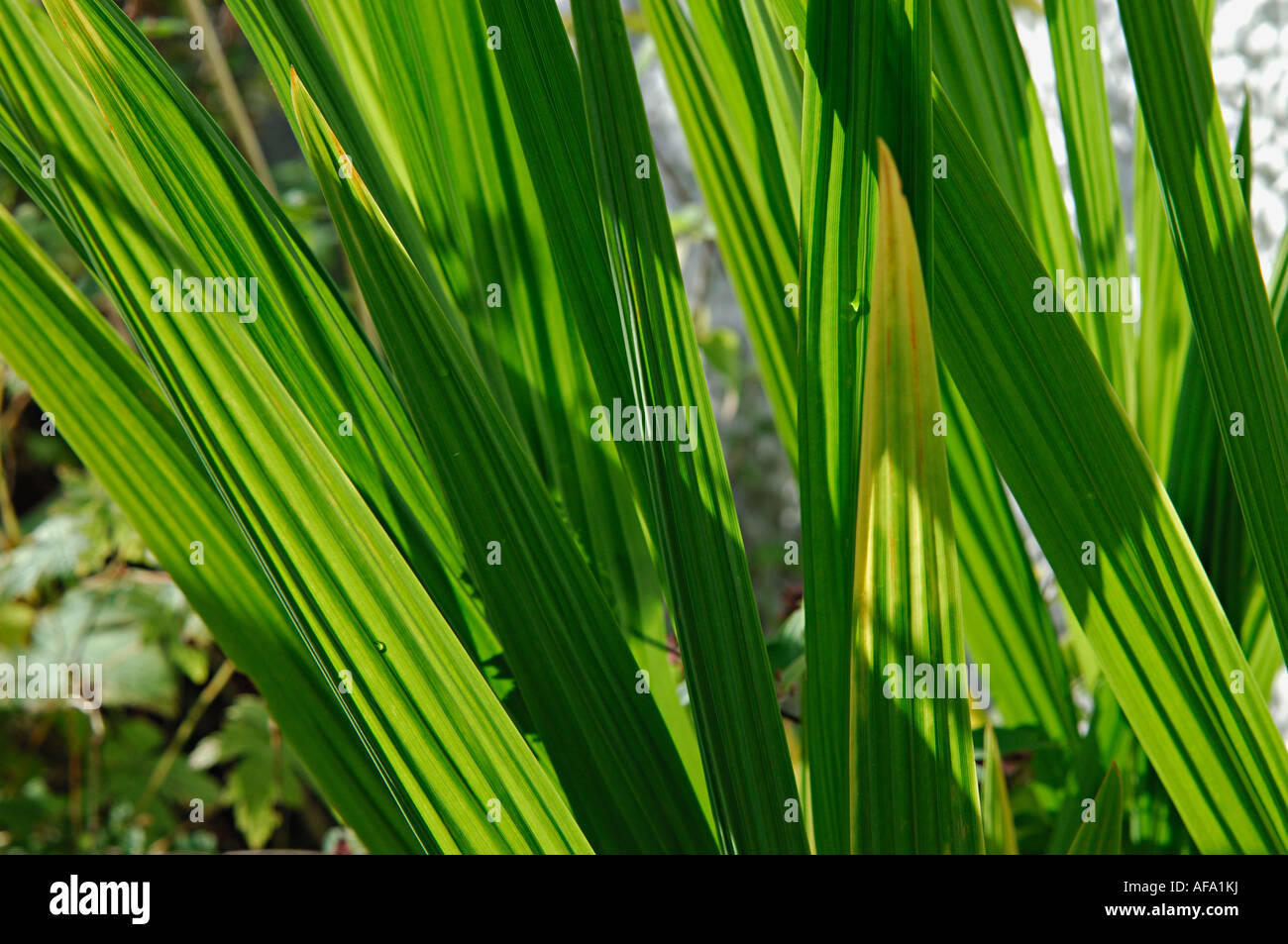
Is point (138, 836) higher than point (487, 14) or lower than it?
lower

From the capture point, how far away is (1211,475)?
1.45 feet

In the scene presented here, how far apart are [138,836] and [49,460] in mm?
813

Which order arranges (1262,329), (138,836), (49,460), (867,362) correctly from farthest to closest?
1. (49,460)
2. (138,836)
3. (1262,329)
4. (867,362)

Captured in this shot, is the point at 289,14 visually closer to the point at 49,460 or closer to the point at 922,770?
the point at 922,770

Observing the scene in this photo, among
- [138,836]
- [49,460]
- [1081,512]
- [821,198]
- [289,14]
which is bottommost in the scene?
[138,836]

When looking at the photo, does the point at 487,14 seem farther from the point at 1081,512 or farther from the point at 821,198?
the point at 1081,512

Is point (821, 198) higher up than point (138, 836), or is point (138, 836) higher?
point (821, 198)

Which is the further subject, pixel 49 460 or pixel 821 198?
pixel 49 460

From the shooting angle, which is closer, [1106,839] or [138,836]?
[1106,839]

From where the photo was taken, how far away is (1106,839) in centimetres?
34

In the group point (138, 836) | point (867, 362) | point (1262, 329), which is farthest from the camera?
point (138, 836)
